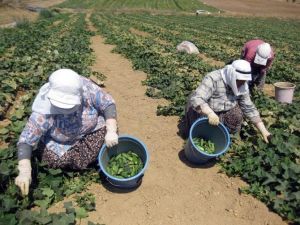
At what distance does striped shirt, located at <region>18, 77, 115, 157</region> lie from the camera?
12.2 feet

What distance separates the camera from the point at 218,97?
16.4 ft

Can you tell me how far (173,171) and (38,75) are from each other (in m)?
4.30

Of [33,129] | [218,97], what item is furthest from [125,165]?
[218,97]

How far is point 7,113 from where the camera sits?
6246 mm

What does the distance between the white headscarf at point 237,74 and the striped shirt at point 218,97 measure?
0.12m

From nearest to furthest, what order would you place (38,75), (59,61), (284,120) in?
(284,120)
(38,75)
(59,61)

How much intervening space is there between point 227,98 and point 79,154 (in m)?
2.17

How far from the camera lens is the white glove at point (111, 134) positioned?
393 cm

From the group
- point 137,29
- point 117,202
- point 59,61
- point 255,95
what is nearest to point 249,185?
point 117,202

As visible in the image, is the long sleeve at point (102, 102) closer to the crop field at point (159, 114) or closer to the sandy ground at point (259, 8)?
the crop field at point (159, 114)

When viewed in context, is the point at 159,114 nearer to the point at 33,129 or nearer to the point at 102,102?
the point at 102,102

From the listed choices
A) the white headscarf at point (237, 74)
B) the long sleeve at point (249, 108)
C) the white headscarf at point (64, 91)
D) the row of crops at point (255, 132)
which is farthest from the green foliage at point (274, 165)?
the white headscarf at point (64, 91)

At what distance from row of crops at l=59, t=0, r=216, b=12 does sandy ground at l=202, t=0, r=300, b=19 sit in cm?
238

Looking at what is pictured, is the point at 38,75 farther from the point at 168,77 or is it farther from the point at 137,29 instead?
the point at 137,29
